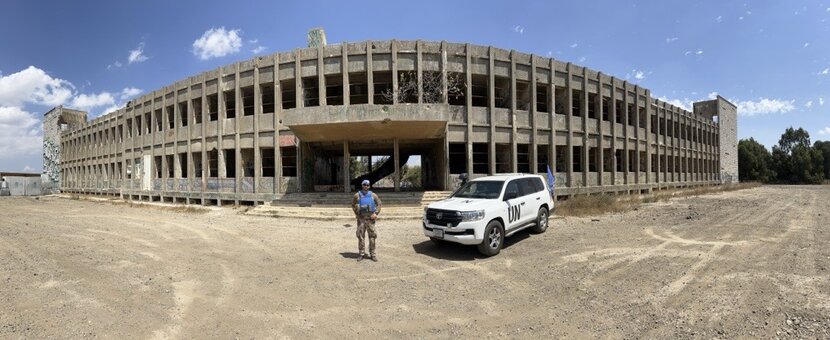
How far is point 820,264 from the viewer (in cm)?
657

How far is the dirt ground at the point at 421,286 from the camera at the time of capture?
13.9 ft

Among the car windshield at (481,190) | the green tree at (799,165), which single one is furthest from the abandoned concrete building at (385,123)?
the green tree at (799,165)

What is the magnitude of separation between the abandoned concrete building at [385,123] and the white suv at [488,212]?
6.06m

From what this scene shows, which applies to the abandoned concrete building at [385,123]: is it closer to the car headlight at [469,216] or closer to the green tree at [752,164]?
the car headlight at [469,216]

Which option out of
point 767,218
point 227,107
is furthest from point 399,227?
point 227,107

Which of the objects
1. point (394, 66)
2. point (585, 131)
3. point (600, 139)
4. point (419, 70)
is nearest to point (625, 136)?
point (600, 139)

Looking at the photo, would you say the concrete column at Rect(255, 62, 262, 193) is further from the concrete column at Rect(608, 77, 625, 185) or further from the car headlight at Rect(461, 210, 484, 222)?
the concrete column at Rect(608, 77, 625, 185)

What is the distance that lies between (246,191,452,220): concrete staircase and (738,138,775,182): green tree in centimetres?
6519

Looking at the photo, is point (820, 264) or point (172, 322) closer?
point (172, 322)

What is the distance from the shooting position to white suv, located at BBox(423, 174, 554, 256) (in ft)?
24.8

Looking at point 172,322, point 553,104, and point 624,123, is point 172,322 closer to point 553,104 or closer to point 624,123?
point 553,104

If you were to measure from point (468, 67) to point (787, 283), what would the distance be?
50.5 ft

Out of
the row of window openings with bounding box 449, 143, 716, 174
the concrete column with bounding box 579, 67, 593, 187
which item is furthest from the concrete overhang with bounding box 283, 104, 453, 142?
the concrete column with bounding box 579, 67, 593, 187

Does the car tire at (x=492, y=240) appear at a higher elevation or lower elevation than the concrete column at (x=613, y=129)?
lower
